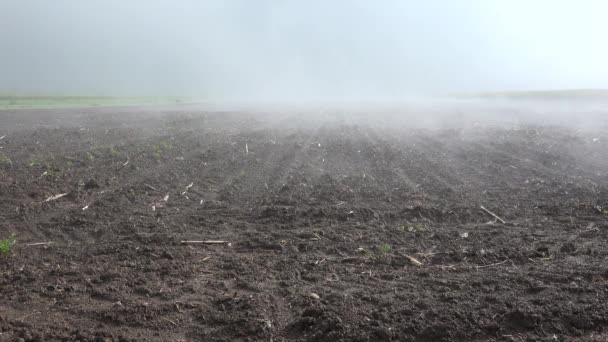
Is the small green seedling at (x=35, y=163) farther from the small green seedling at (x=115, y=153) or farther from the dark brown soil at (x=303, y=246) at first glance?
the small green seedling at (x=115, y=153)

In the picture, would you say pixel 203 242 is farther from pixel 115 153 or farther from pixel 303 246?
pixel 115 153

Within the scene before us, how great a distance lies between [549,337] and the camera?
4.28 meters

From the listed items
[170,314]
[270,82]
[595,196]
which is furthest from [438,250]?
[270,82]

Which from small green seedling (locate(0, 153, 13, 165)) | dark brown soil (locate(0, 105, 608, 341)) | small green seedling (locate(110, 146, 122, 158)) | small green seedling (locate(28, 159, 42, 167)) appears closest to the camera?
dark brown soil (locate(0, 105, 608, 341))

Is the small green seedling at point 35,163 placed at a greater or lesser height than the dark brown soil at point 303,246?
greater

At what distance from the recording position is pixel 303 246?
6.92 metres

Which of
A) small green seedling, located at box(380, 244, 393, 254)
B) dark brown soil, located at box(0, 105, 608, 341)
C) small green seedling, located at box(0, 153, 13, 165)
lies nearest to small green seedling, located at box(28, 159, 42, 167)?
dark brown soil, located at box(0, 105, 608, 341)

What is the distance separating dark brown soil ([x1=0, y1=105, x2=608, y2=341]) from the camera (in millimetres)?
4637

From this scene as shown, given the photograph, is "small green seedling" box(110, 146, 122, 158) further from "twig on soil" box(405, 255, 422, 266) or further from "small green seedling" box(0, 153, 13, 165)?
"twig on soil" box(405, 255, 422, 266)

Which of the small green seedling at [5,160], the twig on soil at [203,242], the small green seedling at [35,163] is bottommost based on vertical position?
the twig on soil at [203,242]

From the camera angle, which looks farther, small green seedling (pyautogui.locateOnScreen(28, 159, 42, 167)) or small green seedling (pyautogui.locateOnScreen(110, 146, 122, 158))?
small green seedling (pyautogui.locateOnScreen(110, 146, 122, 158))

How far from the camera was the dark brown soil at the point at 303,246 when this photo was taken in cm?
464

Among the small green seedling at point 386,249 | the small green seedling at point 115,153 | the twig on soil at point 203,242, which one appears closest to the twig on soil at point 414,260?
the small green seedling at point 386,249

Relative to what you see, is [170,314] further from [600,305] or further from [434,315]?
[600,305]
